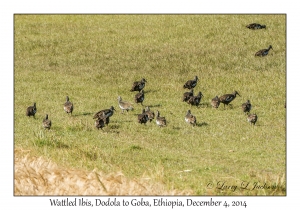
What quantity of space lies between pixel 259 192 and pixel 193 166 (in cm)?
481

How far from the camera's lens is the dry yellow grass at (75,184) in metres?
13.6

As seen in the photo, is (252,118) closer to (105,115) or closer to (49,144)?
(105,115)

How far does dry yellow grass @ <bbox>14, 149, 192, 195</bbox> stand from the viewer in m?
13.6

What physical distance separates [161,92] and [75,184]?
19814mm

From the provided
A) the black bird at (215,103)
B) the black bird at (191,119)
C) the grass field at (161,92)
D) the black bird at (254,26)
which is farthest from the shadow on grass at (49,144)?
the black bird at (254,26)

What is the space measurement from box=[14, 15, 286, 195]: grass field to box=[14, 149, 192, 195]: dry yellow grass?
87 centimetres

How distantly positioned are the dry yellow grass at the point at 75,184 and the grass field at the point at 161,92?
2.86ft

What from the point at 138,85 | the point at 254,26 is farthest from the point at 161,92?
the point at 254,26

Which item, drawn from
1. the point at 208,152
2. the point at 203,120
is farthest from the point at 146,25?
the point at 208,152

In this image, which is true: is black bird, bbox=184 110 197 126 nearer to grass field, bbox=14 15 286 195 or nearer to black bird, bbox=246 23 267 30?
grass field, bbox=14 15 286 195

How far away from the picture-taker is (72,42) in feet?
151

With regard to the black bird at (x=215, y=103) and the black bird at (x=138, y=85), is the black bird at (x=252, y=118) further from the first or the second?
the black bird at (x=138, y=85)

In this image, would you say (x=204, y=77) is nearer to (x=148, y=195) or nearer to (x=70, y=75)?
(x=70, y=75)

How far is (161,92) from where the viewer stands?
3350 cm
